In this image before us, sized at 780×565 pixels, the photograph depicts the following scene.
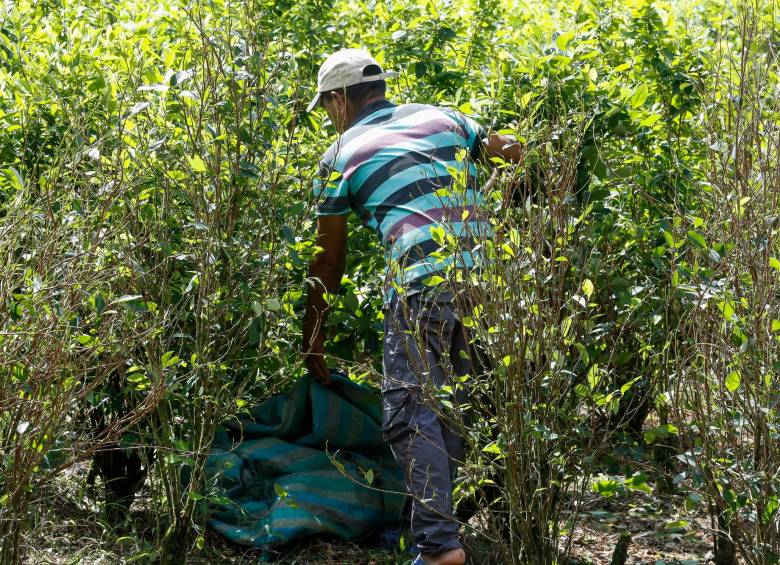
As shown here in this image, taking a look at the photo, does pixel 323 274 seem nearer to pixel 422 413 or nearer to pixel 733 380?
pixel 422 413

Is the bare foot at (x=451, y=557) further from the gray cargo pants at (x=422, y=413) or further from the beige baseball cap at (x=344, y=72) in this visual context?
the beige baseball cap at (x=344, y=72)

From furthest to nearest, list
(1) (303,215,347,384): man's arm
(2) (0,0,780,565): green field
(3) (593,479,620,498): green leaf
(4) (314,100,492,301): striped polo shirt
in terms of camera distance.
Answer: (1) (303,215,347,384): man's arm, (4) (314,100,492,301): striped polo shirt, (3) (593,479,620,498): green leaf, (2) (0,0,780,565): green field

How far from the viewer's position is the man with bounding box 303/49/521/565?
348 centimetres

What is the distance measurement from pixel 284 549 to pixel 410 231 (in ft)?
4.27

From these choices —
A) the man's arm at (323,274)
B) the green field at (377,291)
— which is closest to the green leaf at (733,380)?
the green field at (377,291)

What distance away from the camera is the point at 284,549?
13.2ft

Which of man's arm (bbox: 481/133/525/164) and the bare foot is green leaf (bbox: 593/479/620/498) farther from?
man's arm (bbox: 481/133/525/164)

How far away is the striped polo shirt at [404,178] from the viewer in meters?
3.59

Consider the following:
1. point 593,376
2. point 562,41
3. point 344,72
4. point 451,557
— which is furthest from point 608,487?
point 344,72

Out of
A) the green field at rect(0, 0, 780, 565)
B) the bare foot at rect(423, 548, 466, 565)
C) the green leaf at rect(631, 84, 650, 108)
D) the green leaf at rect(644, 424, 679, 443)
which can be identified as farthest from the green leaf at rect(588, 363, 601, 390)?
the green leaf at rect(631, 84, 650, 108)

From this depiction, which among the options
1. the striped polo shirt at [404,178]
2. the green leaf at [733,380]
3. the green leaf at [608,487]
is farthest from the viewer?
the striped polo shirt at [404,178]

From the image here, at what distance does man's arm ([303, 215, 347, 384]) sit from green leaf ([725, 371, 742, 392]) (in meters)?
1.37

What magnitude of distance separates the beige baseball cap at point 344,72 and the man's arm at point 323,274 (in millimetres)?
474

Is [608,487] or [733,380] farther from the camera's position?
[608,487]
